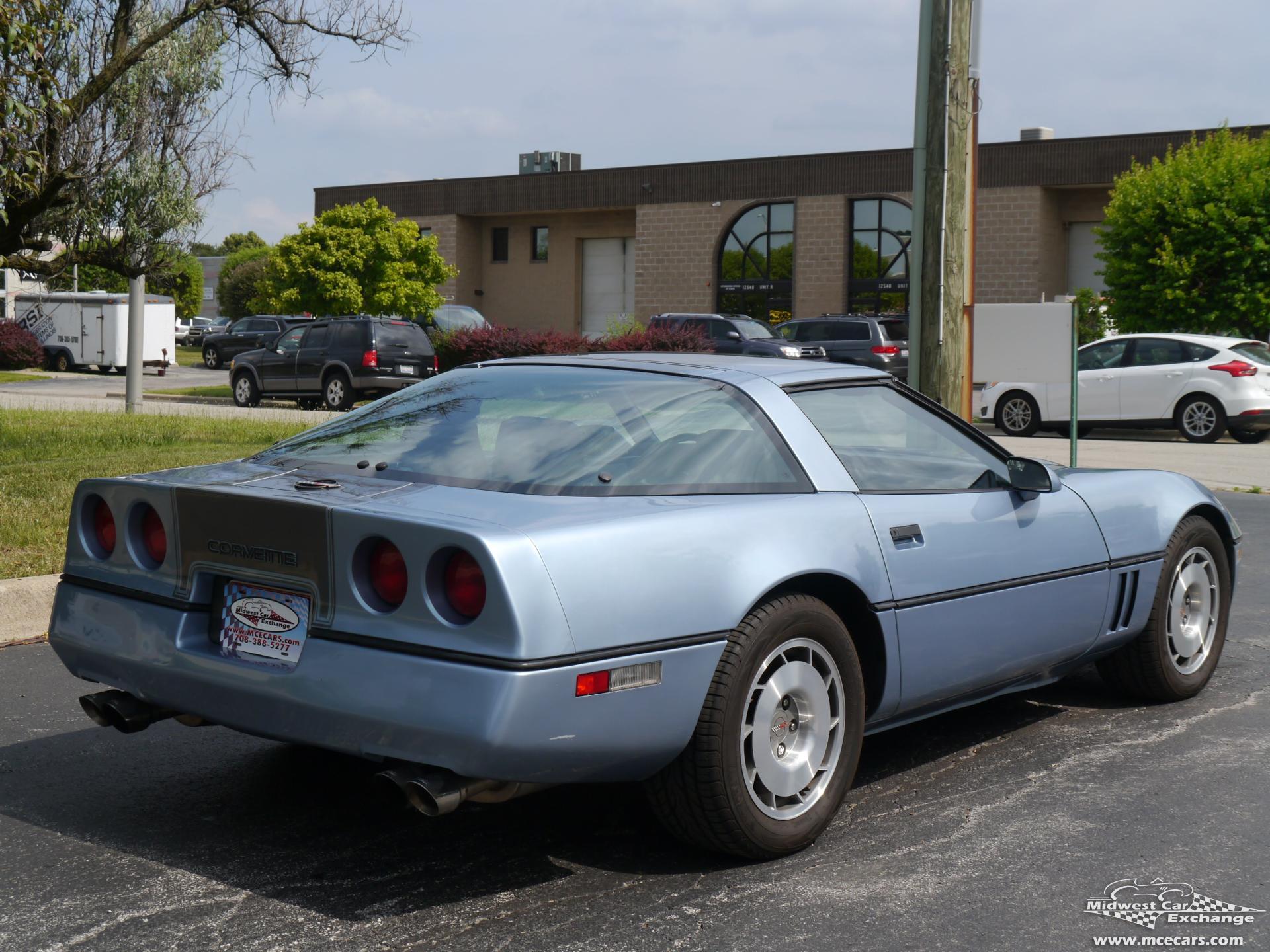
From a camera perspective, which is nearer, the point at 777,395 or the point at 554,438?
the point at 554,438

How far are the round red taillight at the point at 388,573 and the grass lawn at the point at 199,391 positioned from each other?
28388mm

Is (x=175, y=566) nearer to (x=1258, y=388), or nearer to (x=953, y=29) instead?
(x=953, y=29)

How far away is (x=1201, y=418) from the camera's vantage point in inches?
765

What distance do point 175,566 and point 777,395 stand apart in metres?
1.80

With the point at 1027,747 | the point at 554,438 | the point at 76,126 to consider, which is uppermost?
the point at 76,126

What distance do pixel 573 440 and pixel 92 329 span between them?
41.0 m

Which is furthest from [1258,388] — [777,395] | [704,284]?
[704,284]

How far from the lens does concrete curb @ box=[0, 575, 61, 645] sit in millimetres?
6766

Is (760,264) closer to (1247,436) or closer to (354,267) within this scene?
(354,267)

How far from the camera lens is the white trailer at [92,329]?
41.3 m

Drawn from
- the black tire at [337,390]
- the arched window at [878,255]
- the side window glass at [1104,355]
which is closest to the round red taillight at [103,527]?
the side window glass at [1104,355]

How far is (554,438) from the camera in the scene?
4.05 meters

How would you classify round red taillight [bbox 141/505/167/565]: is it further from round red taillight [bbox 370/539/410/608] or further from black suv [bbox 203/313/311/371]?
black suv [bbox 203/313/311/371]

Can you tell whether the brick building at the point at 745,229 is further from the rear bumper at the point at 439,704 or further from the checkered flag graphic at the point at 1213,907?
the rear bumper at the point at 439,704
